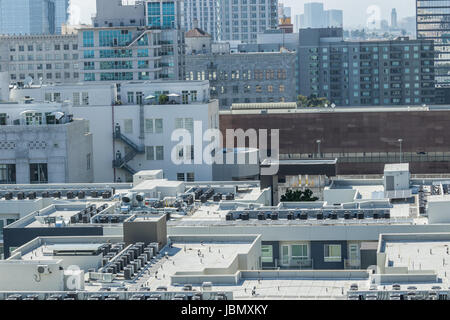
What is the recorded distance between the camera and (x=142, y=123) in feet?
310

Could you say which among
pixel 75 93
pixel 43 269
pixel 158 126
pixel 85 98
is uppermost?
pixel 75 93

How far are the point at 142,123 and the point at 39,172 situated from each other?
1264 cm

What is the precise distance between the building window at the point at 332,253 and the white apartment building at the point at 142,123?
108 feet

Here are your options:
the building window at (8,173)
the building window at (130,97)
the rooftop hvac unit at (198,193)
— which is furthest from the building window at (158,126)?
the rooftop hvac unit at (198,193)

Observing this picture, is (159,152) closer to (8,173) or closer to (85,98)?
(85,98)

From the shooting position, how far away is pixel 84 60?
13800 centimetres

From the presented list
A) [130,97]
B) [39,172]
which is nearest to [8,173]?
[39,172]

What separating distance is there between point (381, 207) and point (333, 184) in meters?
14.0

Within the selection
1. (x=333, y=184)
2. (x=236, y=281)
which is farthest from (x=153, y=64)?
(x=236, y=281)

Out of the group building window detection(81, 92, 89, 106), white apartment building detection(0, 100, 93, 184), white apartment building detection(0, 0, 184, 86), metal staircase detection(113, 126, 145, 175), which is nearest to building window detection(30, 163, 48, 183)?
white apartment building detection(0, 100, 93, 184)

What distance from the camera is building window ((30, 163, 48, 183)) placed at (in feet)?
275

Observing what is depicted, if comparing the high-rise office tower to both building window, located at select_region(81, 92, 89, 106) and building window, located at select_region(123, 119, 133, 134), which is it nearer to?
building window, located at select_region(81, 92, 89, 106)

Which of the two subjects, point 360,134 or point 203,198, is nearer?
point 203,198

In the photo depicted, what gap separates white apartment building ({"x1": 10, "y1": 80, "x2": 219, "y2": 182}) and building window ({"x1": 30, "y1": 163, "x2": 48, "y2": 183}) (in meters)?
10.6
